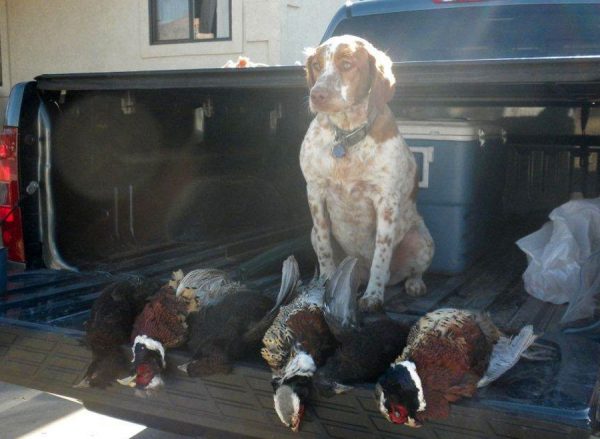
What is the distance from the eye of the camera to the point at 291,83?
3.17 meters

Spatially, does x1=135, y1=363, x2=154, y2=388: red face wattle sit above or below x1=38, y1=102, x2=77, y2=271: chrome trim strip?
below

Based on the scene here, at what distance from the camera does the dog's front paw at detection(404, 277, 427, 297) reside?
12.3ft

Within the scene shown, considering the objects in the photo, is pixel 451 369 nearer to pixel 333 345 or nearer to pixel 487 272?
pixel 333 345

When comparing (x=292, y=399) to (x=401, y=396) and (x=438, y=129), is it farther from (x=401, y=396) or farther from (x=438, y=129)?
(x=438, y=129)

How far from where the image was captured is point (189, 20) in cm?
1159

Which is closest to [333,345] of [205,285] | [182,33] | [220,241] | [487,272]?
[205,285]

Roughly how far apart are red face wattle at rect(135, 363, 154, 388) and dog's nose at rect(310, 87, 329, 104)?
1291 millimetres

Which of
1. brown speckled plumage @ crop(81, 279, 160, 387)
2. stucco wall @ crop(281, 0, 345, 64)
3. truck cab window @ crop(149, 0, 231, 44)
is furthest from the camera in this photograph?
truck cab window @ crop(149, 0, 231, 44)

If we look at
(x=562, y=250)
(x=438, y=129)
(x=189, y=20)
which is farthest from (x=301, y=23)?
(x=562, y=250)

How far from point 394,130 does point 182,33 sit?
8724 millimetres

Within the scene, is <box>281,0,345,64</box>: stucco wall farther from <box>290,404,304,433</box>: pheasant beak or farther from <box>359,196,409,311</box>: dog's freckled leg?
<box>290,404,304,433</box>: pheasant beak

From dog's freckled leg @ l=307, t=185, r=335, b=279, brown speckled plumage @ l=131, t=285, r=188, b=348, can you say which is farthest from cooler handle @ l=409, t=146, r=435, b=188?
brown speckled plumage @ l=131, t=285, r=188, b=348

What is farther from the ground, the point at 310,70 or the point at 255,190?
the point at 310,70

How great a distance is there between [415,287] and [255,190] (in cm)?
166
